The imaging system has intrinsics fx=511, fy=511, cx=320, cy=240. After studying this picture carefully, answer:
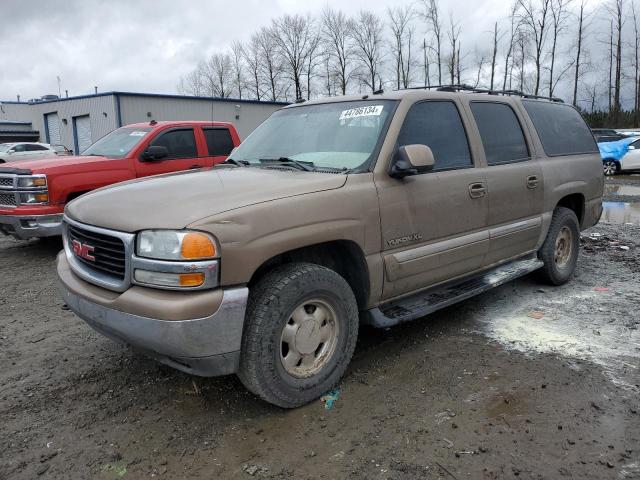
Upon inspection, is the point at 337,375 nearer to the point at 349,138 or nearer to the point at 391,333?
the point at 391,333

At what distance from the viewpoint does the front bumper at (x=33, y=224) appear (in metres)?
6.53

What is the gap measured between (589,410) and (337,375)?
1.47m

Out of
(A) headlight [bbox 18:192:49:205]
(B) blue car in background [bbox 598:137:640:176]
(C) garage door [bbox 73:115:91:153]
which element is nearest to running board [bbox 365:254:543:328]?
(A) headlight [bbox 18:192:49:205]

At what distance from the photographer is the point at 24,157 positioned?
2306 cm

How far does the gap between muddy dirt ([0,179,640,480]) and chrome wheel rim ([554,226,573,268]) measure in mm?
1041

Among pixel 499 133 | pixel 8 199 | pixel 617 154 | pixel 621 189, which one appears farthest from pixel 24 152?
pixel 617 154

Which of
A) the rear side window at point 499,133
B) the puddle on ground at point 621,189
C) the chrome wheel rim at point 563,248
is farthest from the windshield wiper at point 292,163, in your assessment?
the puddle on ground at point 621,189

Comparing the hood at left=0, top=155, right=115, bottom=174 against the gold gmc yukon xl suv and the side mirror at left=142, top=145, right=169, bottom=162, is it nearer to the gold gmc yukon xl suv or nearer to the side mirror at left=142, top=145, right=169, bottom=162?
the side mirror at left=142, top=145, right=169, bottom=162

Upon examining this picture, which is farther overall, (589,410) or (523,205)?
(523,205)

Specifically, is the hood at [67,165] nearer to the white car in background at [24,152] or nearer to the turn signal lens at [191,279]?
the turn signal lens at [191,279]

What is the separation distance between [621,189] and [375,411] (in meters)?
14.9

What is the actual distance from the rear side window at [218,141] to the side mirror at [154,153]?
43.4 inches

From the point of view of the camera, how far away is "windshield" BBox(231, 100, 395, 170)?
3498 mm

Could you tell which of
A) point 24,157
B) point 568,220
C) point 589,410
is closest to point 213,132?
point 568,220
